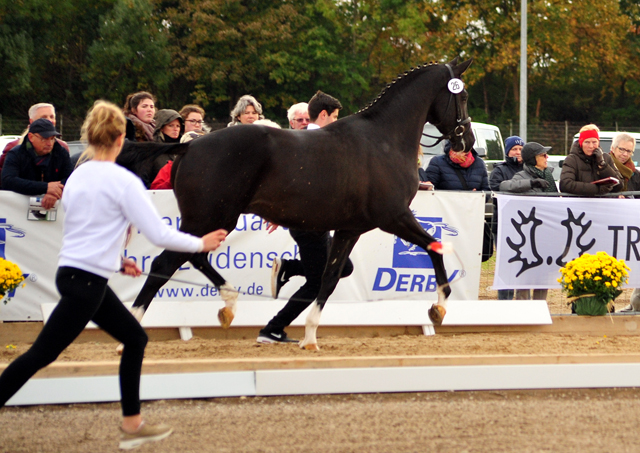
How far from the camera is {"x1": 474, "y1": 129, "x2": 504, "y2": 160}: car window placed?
1984 centimetres

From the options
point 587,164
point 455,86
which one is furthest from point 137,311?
point 587,164

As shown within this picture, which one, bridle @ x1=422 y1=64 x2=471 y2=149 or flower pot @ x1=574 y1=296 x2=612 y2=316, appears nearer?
bridle @ x1=422 y1=64 x2=471 y2=149

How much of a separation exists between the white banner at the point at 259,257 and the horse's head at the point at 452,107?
1.09 m

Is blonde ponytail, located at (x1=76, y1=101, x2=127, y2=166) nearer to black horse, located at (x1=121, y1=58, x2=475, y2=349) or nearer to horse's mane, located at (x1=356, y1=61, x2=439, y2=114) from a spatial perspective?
black horse, located at (x1=121, y1=58, x2=475, y2=349)

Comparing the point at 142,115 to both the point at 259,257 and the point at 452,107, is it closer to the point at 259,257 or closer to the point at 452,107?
the point at 259,257

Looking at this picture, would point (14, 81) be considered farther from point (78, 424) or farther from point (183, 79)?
point (78, 424)

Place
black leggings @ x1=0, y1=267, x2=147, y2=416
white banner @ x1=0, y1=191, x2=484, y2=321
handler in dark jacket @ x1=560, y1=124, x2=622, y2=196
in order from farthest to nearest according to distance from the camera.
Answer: handler in dark jacket @ x1=560, y1=124, x2=622, y2=196 < white banner @ x1=0, y1=191, x2=484, y2=321 < black leggings @ x1=0, y1=267, x2=147, y2=416

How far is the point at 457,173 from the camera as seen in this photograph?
28.5ft

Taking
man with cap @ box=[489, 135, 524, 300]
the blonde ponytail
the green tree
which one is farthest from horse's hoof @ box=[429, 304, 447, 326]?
the green tree

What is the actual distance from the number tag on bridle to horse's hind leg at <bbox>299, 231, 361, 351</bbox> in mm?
1464

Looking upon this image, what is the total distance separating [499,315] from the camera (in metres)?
7.23

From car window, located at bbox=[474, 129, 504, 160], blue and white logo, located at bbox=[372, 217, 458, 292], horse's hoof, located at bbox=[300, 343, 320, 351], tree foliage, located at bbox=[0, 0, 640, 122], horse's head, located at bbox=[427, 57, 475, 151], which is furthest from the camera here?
tree foliage, located at bbox=[0, 0, 640, 122]

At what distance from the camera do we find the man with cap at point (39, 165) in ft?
22.8

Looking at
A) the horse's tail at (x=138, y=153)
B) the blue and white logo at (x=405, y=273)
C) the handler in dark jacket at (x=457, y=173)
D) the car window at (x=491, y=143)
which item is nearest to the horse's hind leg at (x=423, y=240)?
the blue and white logo at (x=405, y=273)
